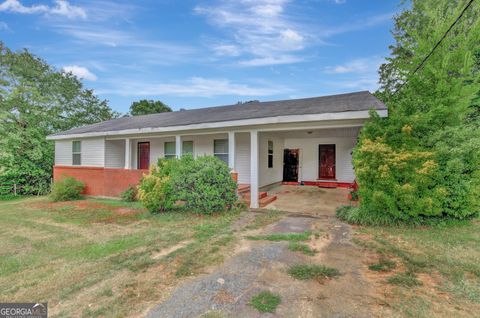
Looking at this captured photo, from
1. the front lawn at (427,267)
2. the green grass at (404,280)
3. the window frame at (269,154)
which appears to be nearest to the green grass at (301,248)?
the front lawn at (427,267)

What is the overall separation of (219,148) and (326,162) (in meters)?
5.65

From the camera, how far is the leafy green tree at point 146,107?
3121 cm

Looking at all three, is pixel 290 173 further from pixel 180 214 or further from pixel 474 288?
pixel 474 288

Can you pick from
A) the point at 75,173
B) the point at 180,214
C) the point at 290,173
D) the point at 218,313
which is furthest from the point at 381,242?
the point at 75,173

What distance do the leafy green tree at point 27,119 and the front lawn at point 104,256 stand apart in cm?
652

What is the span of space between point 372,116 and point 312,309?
4683 millimetres

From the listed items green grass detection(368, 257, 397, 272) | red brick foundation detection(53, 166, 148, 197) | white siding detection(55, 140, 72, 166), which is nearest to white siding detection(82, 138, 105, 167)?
red brick foundation detection(53, 166, 148, 197)

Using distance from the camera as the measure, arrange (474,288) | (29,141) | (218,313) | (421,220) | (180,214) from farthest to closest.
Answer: (29,141)
(180,214)
(421,220)
(474,288)
(218,313)

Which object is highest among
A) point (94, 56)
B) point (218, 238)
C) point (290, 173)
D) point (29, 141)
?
point (94, 56)

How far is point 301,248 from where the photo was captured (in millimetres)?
4137

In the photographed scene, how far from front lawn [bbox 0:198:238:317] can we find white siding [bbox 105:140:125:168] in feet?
14.2

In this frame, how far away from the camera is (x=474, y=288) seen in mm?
2820

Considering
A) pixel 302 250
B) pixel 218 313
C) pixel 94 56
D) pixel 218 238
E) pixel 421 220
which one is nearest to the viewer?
pixel 218 313

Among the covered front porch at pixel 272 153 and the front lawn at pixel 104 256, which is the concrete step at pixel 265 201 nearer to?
the covered front porch at pixel 272 153
